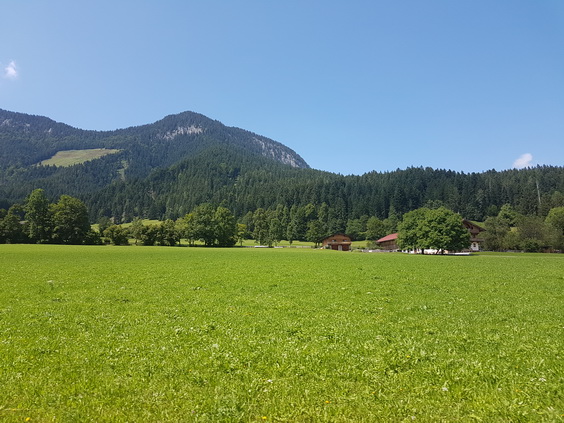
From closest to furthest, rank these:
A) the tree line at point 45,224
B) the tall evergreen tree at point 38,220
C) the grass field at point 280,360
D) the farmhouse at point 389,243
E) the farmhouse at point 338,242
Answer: the grass field at point 280,360
the tree line at point 45,224
the tall evergreen tree at point 38,220
the farmhouse at point 389,243
the farmhouse at point 338,242

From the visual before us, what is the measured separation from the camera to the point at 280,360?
8.86 m

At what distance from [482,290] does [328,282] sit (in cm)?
1039

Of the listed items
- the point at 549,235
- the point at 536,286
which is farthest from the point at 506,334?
the point at 549,235

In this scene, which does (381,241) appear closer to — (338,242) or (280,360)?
(338,242)

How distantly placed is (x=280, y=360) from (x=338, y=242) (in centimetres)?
15275

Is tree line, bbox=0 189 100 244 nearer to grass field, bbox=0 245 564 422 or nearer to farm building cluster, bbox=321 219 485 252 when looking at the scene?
farm building cluster, bbox=321 219 485 252

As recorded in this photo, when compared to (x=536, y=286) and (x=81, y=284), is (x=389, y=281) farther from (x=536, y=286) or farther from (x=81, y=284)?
(x=81, y=284)

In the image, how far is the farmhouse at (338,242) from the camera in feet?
514

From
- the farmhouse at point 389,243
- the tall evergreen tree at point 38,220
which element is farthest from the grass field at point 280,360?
the farmhouse at point 389,243

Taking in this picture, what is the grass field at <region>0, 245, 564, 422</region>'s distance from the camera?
21.0 ft

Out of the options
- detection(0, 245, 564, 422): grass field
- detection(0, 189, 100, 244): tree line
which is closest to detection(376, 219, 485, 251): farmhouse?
detection(0, 189, 100, 244): tree line

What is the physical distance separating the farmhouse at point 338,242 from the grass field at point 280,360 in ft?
462

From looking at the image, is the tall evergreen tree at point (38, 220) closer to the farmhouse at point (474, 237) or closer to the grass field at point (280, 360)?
the grass field at point (280, 360)

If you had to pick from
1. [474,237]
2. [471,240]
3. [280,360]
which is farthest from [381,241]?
[280,360]
